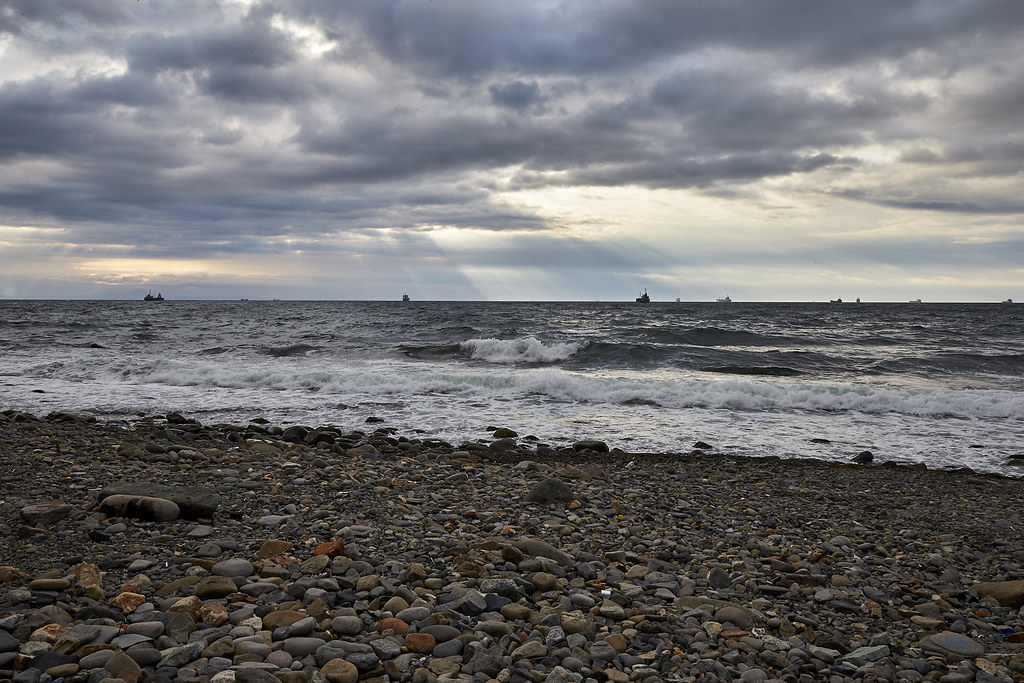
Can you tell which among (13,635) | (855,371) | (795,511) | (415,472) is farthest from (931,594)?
(855,371)

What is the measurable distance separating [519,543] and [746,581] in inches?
65.2

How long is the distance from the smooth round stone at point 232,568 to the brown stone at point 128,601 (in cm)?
48

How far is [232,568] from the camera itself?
3.94 metres

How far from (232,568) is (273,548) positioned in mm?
413

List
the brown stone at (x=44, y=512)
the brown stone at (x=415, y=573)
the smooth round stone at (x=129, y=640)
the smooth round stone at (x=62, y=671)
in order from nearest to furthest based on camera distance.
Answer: the smooth round stone at (x=62, y=671)
the smooth round stone at (x=129, y=640)
the brown stone at (x=415, y=573)
the brown stone at (x=44, y=512)

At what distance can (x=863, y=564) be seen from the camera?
4758 millimetres

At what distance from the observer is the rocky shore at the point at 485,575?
123 inches

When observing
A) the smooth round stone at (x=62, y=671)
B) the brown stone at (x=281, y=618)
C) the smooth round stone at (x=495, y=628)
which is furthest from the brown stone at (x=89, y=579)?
the smooth round stone at (x=495, y=628)

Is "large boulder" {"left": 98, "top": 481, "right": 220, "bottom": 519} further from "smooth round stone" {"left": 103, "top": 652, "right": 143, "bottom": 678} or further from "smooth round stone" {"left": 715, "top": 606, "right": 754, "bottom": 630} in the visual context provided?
"smooth round stone" {"left": 715, "top": 606, "right": 754, "bottom": 630}

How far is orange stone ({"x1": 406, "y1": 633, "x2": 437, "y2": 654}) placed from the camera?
10.5 ft

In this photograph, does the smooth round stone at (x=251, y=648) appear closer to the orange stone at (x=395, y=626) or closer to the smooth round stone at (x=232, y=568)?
the orange stone at (x=395, y=626)

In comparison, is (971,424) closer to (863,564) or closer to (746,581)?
(863,564)

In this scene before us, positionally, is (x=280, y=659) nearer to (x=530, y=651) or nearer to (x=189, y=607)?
(x=189, y=607)

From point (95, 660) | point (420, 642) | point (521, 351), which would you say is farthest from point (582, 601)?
point (521, 351)
